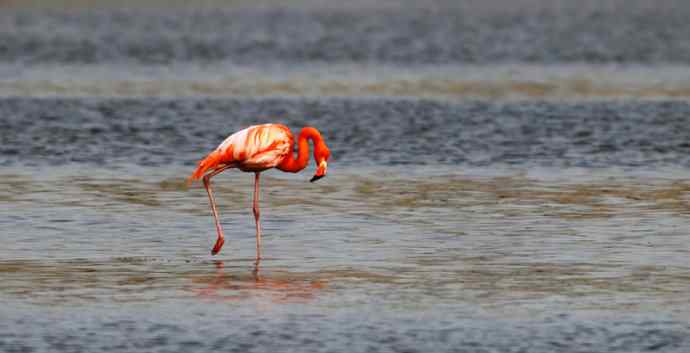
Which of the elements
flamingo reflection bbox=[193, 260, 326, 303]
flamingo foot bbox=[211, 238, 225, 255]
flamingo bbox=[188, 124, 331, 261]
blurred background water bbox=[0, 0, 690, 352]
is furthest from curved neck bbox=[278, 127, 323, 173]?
flamingo reflection bbox=[193, 260, 326, 303]

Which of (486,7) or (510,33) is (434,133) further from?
(486,7)

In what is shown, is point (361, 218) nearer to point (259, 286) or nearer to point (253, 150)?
point (253, 150)

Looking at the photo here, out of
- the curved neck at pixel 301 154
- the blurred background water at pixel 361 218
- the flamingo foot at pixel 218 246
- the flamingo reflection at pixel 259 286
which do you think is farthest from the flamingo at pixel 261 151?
the flamingo reflection at pixel 259 286

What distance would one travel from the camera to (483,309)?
476 inches

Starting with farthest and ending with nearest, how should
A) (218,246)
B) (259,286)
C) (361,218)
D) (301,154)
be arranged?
(361,218) < (301,154) < (218,246) < (259,286)

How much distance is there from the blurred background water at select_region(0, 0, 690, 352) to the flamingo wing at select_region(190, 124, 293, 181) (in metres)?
0.65

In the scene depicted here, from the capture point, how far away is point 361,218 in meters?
16.8

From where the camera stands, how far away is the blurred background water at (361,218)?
11.6m

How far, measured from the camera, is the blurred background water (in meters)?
11.6

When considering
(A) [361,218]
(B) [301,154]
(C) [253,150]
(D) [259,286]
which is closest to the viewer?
(D) [259,286]

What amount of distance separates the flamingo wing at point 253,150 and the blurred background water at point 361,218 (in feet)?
2.12

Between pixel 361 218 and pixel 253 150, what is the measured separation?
1689mm

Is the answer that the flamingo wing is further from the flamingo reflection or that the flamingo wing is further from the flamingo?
the flamingo reflection

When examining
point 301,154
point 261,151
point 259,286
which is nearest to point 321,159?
point 301,154
